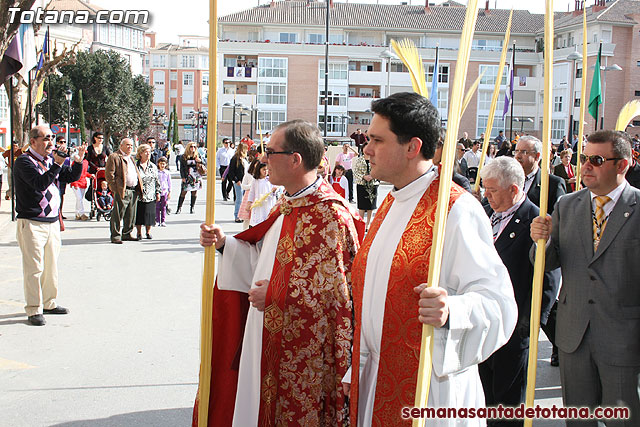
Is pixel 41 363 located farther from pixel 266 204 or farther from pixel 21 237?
pixel 266 204

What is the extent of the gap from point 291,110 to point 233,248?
62569 mm

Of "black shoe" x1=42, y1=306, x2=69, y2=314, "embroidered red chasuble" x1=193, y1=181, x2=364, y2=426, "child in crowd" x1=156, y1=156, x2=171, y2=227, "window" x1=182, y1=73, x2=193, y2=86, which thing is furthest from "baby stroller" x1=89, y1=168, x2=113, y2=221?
"window" x1=182, y1=73, x2=193, y2=86

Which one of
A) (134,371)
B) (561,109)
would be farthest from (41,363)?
(561,109)

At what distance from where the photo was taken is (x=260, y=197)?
32.2ft

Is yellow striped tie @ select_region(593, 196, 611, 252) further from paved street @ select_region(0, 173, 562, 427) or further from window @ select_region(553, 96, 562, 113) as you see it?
window @ select_region(553, 96, 562, 113)

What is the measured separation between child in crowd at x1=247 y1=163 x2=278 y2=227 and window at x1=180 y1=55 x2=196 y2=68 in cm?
10561

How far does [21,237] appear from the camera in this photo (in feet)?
22.9

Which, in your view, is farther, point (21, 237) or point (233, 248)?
point (21, 237)

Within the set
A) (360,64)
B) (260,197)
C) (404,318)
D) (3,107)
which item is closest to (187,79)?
(360,64)

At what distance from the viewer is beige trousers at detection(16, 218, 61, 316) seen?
6.92 meters

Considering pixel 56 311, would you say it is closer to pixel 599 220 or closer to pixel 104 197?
pixel 599 220

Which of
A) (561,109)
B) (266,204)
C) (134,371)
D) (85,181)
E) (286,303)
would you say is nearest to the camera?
(286,303)

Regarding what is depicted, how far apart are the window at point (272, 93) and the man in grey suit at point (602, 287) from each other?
62297 mm

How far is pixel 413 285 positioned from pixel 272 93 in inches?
2517
